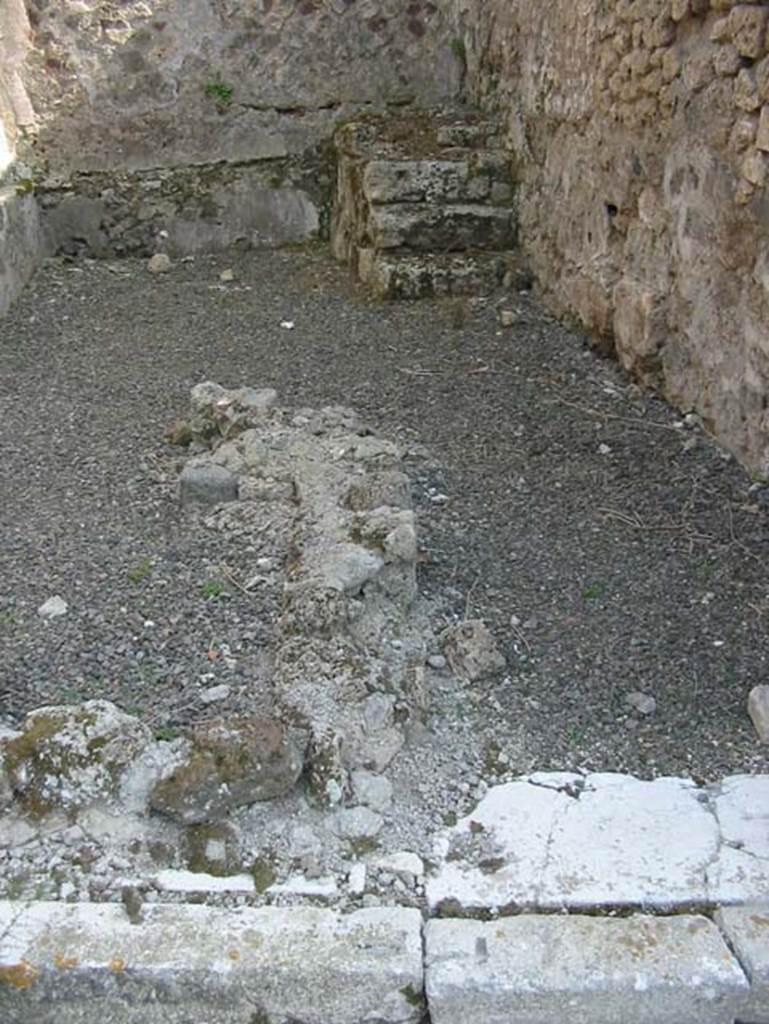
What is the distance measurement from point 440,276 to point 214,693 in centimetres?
359

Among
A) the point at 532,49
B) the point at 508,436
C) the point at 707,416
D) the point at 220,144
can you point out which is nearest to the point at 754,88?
the point at 707,416

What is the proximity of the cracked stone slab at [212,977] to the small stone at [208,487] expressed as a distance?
6.07ft

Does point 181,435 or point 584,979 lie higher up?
point 584,979

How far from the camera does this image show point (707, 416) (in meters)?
3.73

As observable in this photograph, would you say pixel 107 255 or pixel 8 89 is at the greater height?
pixel 8 89

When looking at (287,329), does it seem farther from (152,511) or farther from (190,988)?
(190,988)

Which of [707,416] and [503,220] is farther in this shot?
[503,220]

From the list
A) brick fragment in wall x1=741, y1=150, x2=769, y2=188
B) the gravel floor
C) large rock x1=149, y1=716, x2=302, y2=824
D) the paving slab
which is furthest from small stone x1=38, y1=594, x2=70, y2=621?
brick fragment in wall x1=741, y1=150, x2=769, y2=188

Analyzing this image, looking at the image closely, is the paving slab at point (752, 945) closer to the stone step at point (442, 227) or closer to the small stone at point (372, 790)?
→ the small stone at point (372, 790)

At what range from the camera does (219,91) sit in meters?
6.54

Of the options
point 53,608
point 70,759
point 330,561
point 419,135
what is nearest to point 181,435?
point 53,608

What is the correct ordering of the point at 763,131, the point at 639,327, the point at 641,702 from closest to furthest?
the point at 641,702 < the point at 763,131 < the point at 639,327

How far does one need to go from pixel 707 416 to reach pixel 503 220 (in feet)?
8.25

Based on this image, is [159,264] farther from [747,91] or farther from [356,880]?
[356,880]
